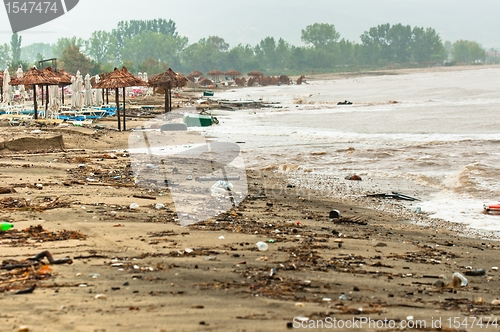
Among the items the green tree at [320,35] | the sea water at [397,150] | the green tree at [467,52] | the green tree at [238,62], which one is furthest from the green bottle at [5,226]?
the green tree at [467,52]

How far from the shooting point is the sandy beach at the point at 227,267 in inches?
164

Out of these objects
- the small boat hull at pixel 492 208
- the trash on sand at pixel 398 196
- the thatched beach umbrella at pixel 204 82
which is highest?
the thatched beach umbrella at pixel 204 82

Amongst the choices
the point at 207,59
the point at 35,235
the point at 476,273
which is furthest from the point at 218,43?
the point at 476,273

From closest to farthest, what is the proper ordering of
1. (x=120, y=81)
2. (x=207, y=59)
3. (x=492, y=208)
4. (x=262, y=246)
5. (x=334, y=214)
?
(x=262, y=246), (x=334, y=214), (x=492, y=208), (x=120, y=81), (x=207, y=59)

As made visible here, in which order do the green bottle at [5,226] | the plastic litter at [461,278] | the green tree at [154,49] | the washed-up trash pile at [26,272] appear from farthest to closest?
the green tree at [154,49] → the green bottle at [5,226] → the plastic litter at [461,278] → the washed-up trash pile at [26,272]

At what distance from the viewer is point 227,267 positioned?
17.5ft

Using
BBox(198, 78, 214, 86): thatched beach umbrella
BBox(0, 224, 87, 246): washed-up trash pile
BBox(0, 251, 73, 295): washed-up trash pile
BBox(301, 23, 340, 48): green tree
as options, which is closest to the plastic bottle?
BBox(0, 224, 87, 246): washed-up trash pile

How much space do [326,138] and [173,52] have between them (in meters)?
138

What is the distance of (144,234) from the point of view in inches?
254

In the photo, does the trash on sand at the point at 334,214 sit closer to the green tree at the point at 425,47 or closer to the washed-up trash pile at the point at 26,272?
the washed-up trash pile at the point at 26,272

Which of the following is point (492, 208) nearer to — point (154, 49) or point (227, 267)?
point (227, 267)

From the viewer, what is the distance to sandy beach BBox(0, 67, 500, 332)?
4.16 meters

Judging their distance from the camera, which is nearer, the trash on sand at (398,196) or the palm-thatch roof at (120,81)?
the trash on sand at (398,196)

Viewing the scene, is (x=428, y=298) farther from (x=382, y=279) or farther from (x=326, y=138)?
(x=326, y=138)
